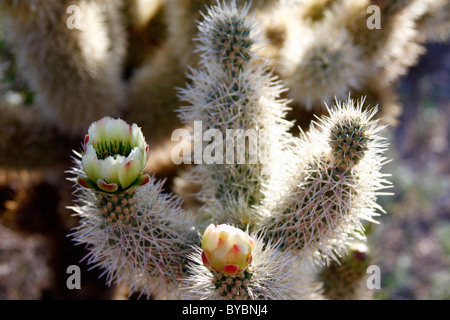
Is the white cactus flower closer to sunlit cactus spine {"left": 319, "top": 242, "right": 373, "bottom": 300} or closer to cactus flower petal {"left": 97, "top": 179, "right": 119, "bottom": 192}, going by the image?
cactus flower petal {"left": 97, "top": 179, "right": 119, "bottom": 192}

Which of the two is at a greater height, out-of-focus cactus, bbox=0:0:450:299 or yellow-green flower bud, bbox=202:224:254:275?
out-of-focus cactus, bbox=0:0:450:299

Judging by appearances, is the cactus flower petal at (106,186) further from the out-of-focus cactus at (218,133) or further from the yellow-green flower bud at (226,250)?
the yellow-green flower bud at (226,250)

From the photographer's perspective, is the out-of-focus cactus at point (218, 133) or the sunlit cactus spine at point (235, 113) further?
the sunlit cactus spine at point (235, 113)

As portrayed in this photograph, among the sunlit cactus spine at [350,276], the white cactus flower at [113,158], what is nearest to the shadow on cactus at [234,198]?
the white cactus flower at [113,158]
